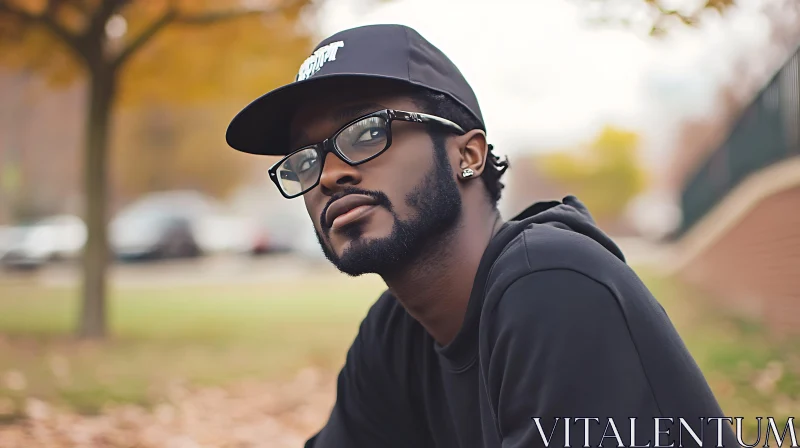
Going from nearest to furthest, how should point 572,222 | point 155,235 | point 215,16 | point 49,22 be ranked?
point 572,222
point 49,22
point 215,16
point 155,235

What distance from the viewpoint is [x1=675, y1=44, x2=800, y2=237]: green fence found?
865cm

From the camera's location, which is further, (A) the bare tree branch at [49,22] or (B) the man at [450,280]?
(A) the bare tree branch at [49,22]

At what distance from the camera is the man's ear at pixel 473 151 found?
2455mm

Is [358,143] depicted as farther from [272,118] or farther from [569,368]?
[569,368]

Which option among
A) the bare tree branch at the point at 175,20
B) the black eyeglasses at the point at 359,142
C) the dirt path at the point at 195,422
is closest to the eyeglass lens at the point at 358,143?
the black eyeglasses at the point at 359,142

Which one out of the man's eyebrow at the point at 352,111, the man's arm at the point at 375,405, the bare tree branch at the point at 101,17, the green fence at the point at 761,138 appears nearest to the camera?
the man's eyebrow at the point at 352,111

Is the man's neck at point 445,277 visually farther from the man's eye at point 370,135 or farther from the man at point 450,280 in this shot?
the man's eye at point 370,135

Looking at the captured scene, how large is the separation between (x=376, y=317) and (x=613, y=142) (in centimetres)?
6892

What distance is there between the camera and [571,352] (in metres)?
1.76

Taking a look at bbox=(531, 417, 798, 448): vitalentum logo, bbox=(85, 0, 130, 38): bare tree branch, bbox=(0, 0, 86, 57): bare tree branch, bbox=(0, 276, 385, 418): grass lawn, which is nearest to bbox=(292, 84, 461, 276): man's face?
bbox=(531, 417, 798, 448): vitalentum logo

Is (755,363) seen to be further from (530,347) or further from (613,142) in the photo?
(613,142)

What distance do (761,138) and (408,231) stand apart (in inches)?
371

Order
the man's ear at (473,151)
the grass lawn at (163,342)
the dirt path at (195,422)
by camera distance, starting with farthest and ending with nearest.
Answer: the grass lawn at (163,342), the dirt path at (195,422), the man's ear at (473,151)

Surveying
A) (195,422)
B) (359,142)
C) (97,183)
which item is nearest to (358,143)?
(359,142)
